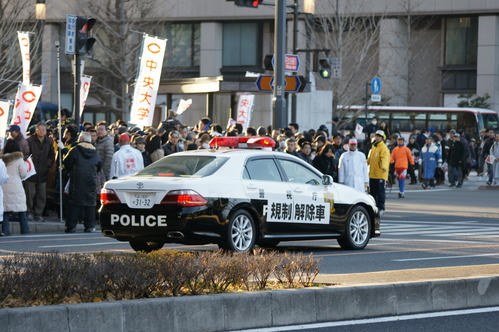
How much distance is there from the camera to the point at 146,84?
21.1m

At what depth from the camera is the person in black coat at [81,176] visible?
15828 mm

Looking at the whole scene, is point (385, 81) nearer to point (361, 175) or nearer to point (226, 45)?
point (226, 45)

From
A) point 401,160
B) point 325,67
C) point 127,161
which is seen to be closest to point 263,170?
point 127,161

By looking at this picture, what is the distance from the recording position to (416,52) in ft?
196

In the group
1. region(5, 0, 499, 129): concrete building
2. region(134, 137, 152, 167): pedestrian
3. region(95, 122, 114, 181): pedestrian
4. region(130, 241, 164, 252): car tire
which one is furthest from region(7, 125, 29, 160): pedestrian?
region(5, 0, 499, 129): concrete building

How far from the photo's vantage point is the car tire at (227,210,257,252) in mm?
11562

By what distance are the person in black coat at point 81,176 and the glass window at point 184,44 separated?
4444 cm

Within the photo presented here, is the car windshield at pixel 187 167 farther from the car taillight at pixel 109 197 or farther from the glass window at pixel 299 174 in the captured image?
the glass window at pixel 299 174

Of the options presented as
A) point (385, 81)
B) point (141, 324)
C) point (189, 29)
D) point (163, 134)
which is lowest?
point (141, 324)

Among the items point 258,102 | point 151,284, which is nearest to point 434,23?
point 258,102

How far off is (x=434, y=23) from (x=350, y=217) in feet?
159

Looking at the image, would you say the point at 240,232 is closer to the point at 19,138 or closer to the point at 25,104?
the point at 19,138

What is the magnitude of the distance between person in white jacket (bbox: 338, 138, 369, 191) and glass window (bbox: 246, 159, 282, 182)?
6.14m

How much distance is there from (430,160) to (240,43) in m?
31.7
